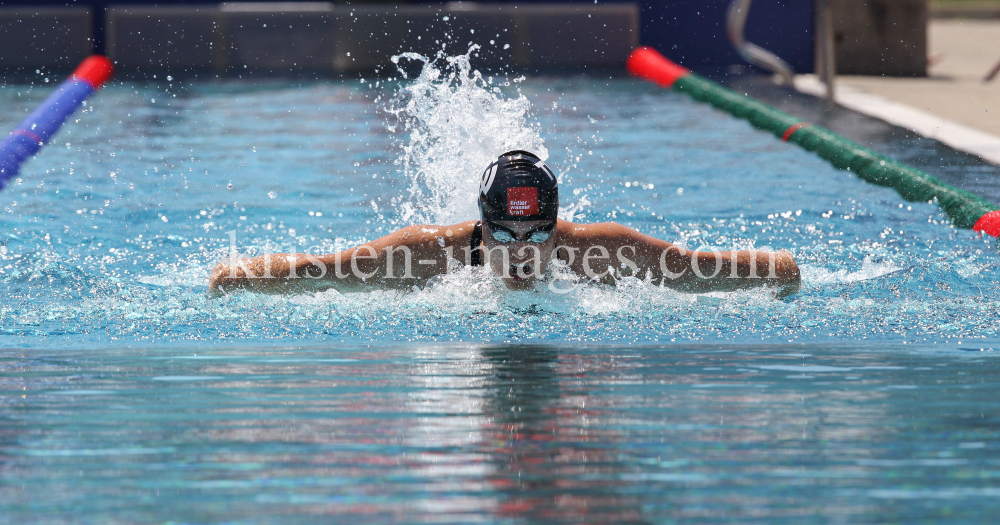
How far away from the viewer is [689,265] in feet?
13.6

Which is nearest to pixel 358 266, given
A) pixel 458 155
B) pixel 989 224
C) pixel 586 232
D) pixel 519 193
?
pixel 519 193

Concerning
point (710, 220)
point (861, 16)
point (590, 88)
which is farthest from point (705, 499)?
point (861, 16)

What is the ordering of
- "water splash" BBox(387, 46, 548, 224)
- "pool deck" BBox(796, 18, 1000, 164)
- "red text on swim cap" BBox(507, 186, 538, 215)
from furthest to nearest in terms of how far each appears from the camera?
"pool deck" BBox(796, 18, 1000, 164) → "water splash" BBox(387, 46, 548, 224) → "red text on swim cap" BBox(507, 186, 538, 215)

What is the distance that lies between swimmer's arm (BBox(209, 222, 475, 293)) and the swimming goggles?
290 millimetres

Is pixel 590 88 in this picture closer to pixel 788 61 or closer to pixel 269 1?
pixel 788 61

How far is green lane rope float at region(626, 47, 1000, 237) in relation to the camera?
5.80 m

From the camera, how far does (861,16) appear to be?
12992 millimetres

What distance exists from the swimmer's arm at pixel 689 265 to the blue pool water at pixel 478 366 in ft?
0.22

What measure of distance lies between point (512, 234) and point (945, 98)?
8153 mm

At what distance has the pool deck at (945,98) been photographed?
28.3 ft

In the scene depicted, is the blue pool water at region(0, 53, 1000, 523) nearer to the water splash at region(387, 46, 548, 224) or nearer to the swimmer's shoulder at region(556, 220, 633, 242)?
the water splash at region(387, 46, 548, 224)

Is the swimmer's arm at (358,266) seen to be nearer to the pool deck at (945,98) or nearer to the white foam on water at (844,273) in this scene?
the white foam on water at (844,273)

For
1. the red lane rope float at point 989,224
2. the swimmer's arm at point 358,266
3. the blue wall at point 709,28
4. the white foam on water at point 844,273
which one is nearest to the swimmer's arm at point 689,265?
the white foam on water at point 844,273

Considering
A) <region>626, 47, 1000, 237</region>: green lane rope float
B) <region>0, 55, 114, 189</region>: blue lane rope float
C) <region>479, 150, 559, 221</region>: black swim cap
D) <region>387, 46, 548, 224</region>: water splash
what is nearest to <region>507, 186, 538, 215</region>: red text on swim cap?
<region>479, 150, 559, 221</region>: black swim cap
